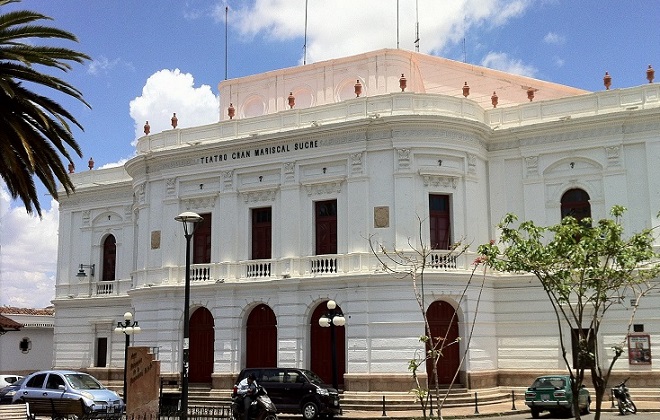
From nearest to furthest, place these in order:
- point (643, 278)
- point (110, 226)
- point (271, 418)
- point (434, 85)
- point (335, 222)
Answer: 1. point (643, 278)
2. point (271, 418)
3. point (335, 222)
4. point (434, 85)
5. point (110, 226)

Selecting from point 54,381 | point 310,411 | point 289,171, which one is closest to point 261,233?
point 289,171

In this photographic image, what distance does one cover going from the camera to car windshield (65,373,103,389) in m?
26.1

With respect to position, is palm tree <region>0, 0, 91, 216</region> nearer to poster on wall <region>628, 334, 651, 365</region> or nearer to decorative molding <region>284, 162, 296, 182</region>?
decorative molding <region>284, 162, 296, 182</region>

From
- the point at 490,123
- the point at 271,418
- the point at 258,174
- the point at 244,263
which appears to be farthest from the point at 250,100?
the point at 271,418

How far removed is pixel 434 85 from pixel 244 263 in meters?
13.2

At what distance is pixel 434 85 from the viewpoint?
39.4m

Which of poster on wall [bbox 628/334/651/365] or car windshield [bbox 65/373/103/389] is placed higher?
poster on wall [bbox 628/334/651/365]

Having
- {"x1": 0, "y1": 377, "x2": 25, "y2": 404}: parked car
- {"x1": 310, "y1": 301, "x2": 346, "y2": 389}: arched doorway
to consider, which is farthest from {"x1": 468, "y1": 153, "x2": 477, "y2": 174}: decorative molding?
{"x1": 0, "y1": 377, "x2": 25, "y2": 404}: parked car

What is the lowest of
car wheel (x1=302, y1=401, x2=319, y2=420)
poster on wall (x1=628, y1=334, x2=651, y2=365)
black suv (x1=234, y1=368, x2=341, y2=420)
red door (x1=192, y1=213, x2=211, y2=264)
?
car wheel (x1=302, y1=401, x2=319, y2=420)

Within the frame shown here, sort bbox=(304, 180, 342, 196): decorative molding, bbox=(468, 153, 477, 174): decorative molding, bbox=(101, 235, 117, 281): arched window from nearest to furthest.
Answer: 1. bbox=(468, 153, 477, 174): decorative molding
2. bbox=(304, 180, 342, 196): decorative molding
3. bbox=(101, 235, 117, 281): arched window

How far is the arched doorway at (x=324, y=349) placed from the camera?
32.5m

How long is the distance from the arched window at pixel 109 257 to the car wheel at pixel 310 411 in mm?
19211

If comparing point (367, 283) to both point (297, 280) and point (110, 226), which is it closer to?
point (297, 280)

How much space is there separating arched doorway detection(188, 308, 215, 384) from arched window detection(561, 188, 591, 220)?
15.8 meters
